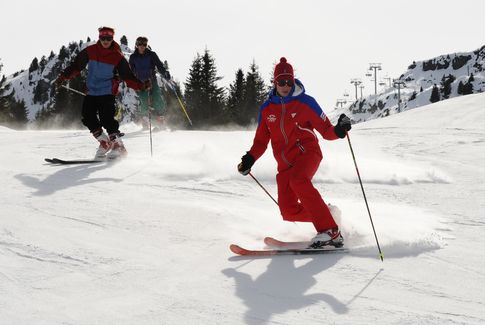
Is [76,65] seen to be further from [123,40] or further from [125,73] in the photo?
[123,40]

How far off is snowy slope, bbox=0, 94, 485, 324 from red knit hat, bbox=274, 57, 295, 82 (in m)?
1.37

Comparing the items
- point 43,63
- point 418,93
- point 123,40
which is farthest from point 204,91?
point 43,63

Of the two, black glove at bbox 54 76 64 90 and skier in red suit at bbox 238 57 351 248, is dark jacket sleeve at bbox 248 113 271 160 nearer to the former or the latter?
skier in red suit at bbox 238 57 351 248

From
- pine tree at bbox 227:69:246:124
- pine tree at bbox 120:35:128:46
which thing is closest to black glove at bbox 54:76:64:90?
pine tree at bbox 227:69:246:124

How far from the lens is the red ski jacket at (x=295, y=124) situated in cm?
446

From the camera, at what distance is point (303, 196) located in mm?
4195

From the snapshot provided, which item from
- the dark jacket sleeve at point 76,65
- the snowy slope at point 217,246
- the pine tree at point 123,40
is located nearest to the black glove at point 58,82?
the dark jacket sleeve at point 76,65

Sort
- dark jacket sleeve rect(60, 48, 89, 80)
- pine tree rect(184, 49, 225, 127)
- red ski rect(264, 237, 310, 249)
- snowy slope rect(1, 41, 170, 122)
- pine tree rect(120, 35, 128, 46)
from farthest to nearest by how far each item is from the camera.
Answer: snowy slope rect(1, 41, 170, 122)
pine tree rect(120, 35, 128, 46)
pine tree rect(184, 49, 225, 127)
dark jacket sleeve rect(60, 48, 89, 80)
red ski rect(264, 237, 310, 249)

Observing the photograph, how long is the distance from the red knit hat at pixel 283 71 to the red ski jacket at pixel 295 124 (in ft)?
0.34

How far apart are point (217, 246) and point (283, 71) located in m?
1.65

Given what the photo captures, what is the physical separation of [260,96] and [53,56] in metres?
162

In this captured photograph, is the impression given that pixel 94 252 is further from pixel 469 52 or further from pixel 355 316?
pixel 469 52

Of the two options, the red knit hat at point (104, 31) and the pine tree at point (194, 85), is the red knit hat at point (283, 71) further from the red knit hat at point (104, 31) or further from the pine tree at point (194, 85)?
the pine tree at point (194, 85)

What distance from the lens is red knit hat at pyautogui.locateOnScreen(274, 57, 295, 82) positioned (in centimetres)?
454
